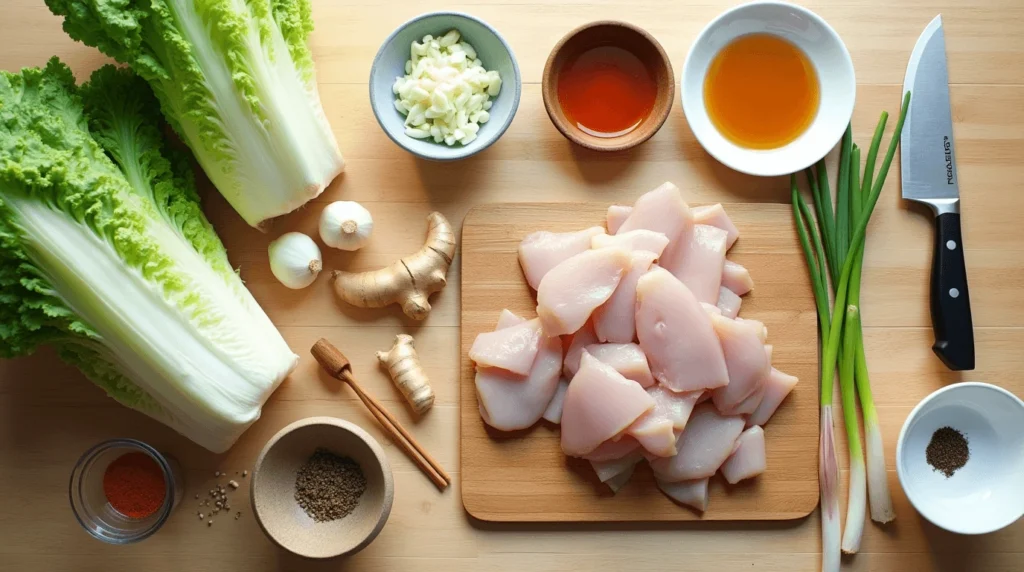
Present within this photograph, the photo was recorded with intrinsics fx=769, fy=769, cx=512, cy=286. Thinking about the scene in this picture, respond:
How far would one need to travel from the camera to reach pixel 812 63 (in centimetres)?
210

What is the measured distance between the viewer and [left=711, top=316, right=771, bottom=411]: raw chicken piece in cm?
195

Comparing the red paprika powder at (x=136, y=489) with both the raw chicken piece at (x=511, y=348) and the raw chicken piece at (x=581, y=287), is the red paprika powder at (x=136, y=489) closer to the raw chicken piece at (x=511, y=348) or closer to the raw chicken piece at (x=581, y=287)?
the raw chicken piece at (x=511, y=348)

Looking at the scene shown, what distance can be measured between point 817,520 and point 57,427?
2.07 m

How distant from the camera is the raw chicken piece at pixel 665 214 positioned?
79.0 inches

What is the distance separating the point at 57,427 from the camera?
2082 mm

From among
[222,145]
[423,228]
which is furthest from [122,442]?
[423,228]

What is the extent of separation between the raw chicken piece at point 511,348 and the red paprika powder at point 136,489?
2.83 ft

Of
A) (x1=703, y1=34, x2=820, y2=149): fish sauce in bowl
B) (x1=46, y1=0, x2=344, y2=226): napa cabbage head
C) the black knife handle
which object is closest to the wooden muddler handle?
(x1=46, y1=0, x2=344, y2=226): napa cabbage head

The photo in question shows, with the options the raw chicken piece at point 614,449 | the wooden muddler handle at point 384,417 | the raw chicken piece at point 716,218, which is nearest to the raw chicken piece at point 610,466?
the raw chicken piece at point 614,449

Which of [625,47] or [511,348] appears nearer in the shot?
[511,348]

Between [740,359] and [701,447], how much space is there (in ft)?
0.83

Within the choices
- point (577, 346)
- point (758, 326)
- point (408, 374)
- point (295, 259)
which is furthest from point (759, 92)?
point (295, 259)

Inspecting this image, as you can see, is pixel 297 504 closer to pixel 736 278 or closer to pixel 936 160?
pixel 736 278

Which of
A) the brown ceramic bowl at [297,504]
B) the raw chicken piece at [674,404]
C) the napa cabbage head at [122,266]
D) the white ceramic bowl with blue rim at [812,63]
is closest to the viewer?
the napa cabbage head at [122,266]
